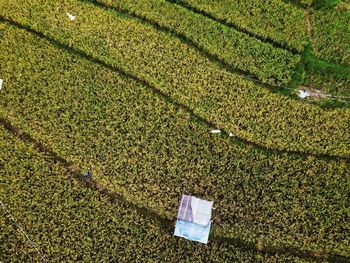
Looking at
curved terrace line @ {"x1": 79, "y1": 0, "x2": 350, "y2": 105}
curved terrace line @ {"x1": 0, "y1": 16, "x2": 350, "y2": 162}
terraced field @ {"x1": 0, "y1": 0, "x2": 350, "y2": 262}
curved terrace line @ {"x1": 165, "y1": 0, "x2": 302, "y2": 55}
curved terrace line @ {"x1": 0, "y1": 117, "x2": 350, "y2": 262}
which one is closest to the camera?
curved terrace line @ {"x1": 0, "y1": 117, "x2": 350, "y2": 262}

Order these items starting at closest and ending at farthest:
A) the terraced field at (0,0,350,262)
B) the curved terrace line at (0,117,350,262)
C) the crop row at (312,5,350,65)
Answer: the curved terrace line at (0,117,350,262)
the terraced field at (0,0,350,262)
the crop row at (312,5,350,65)

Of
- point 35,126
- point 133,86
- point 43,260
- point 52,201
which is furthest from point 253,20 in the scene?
point 43,260

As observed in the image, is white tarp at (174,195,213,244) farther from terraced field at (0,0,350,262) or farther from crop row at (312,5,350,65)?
crop row at (312,5,350,65)

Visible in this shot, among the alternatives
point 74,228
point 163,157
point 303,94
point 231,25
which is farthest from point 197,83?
point 74,228

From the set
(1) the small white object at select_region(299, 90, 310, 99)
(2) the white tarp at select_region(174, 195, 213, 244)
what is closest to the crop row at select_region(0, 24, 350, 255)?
(2) the white tarp at select_region(174, 195, 213, 244)

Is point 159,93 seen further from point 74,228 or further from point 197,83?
point 74,228

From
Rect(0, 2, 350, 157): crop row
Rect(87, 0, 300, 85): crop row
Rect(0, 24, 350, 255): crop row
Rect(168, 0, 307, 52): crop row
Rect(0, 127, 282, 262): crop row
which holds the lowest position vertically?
Rect(0, 127, 282, 262): crop row
